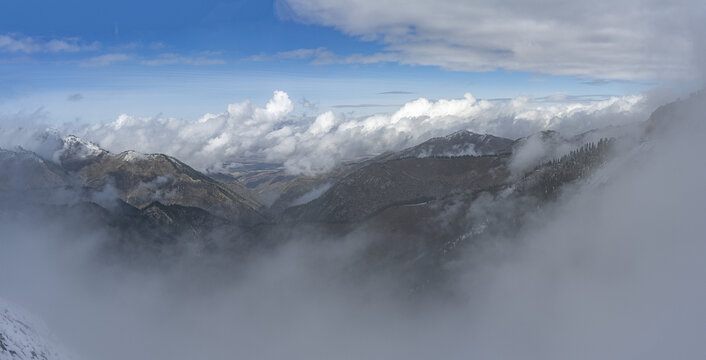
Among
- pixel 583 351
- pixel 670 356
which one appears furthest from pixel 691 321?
pixel 583 351

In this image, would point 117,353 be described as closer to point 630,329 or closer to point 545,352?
point 545,352

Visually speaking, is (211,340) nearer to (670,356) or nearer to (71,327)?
(71,327)

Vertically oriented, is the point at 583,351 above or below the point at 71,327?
below

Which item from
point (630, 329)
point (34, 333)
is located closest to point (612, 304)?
point (630, 329)

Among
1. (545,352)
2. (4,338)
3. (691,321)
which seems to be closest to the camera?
(4,338)

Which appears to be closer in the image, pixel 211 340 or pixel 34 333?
pixel 34 333

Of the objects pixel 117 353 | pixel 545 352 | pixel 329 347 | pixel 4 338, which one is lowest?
pixel 329 347

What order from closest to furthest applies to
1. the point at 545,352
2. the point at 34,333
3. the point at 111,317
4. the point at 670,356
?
the point at 34,333
the point at 670,356
the point at 545,352
the point at 111,317
